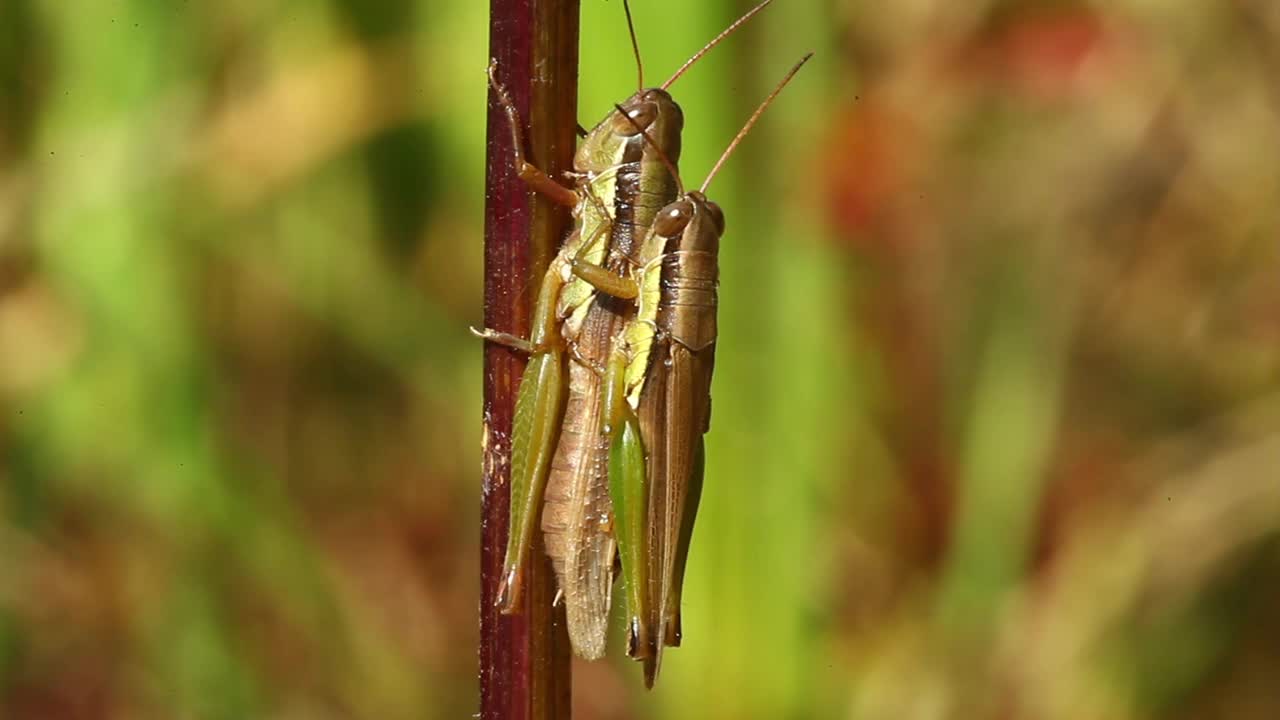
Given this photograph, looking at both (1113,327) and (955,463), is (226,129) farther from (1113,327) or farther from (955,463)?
A: (1113,327)

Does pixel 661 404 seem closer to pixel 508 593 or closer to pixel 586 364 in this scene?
pixel 586 364

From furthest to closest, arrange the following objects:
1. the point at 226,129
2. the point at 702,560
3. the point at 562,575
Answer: the point at 226,129
the point at 702,560
the point at 562,575

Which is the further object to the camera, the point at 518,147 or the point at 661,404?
the point at 661,404

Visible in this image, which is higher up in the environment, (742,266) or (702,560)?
(742,266)

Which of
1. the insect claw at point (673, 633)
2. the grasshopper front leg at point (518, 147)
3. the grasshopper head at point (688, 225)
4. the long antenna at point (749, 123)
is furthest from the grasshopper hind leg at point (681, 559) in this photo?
the grasshopper front leg at point (518, 147)

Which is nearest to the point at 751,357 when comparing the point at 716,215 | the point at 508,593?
the point at 716,215

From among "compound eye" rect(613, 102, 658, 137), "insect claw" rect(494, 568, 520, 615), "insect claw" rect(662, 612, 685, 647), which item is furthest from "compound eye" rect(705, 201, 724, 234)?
"insect claw" rect(494, 568, 520, 615)

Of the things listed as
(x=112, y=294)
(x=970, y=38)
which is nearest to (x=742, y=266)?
(x=970, y=38)

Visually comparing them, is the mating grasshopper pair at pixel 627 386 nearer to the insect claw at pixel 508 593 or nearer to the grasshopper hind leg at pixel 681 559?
the grasshopper hind leg at pixel 681 559
